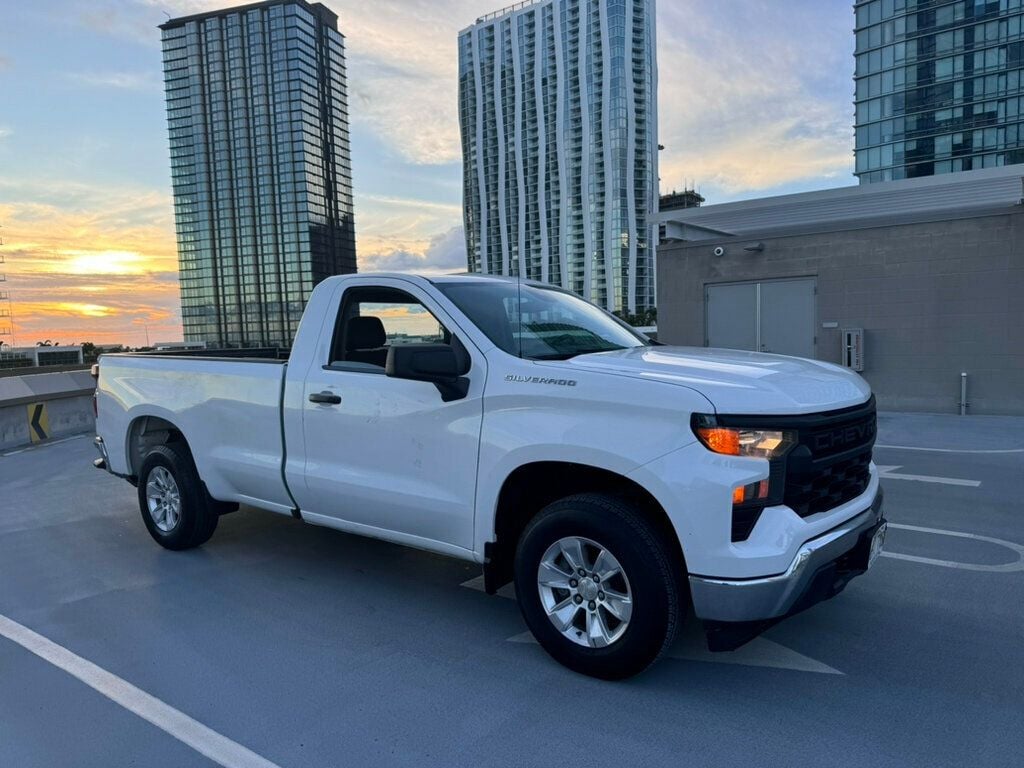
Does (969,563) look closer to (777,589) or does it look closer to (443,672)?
(777,589)

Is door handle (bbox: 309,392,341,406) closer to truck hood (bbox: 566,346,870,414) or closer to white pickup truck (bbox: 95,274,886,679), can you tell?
white pickup truck (bbox: 95,274,886,679)

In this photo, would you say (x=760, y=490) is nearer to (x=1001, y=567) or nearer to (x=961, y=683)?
(x=961, y=683)

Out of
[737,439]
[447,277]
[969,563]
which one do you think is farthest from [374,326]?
[969,563]

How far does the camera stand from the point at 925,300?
12773mm

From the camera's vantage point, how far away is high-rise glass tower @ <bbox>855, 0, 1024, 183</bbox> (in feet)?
206

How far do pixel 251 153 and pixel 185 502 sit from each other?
154 ft

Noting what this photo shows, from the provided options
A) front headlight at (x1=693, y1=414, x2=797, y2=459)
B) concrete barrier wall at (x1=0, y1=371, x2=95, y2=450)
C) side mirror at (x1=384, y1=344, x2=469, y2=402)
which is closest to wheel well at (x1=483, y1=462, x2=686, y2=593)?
front headlight at (x1=693, y1=414, x2=797, y2=459)

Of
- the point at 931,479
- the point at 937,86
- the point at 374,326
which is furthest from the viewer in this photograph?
the point at 937,86

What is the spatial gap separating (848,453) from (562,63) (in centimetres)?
686

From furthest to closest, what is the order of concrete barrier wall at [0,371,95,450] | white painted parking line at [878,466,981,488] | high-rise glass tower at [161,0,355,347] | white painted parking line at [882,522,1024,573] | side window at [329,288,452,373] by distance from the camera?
high-rise glass tower at [161,0,355,347], concrete barrier wall at [0,371,95,450], white painted parking line at [878,466,981,488], white painted parking line at [882,522,1024,573], side window at [329,288,452,373]

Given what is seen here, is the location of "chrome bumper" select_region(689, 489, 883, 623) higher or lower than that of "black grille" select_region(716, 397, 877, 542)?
lower

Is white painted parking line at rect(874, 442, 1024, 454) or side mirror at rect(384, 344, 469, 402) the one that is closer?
side mirror at rect(384, 344, 469, 402)

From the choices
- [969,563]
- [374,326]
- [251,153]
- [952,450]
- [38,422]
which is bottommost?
Result: [952,450]

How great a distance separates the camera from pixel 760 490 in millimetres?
2857
